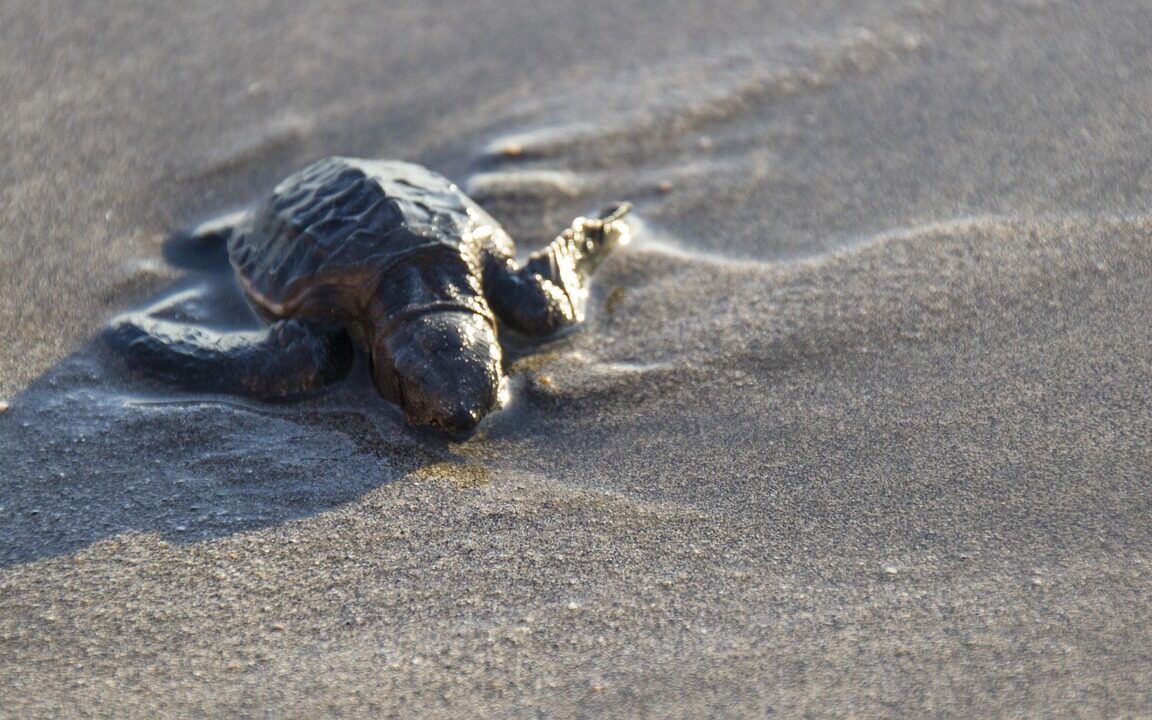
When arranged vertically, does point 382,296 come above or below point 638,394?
above

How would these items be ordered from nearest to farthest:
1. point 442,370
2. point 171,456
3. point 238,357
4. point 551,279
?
point 171,456 → point 442,370 → point 238,357 → point 551,279

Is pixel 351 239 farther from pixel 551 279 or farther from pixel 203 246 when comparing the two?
pixel 203 246

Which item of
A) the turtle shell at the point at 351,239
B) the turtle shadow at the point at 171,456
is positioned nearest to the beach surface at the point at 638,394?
the turtle shadow at the point at 171,456

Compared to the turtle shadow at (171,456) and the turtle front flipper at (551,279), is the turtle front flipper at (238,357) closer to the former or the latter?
the turtle shadow at (171,456)

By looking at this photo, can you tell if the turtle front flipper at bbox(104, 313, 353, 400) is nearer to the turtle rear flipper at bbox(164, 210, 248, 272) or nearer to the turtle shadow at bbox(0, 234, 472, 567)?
the turtle shadow at bbox(0, 234, 472, 567)

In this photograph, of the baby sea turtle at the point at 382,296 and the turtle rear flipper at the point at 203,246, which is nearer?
the baby sea turtle at the point at 382,296

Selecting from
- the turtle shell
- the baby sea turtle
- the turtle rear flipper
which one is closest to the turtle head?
the baby sea turtle

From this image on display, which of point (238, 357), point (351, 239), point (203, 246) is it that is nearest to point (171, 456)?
point (238, 357)

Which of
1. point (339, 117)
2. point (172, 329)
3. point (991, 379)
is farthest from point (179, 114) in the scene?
point (991, 379)
